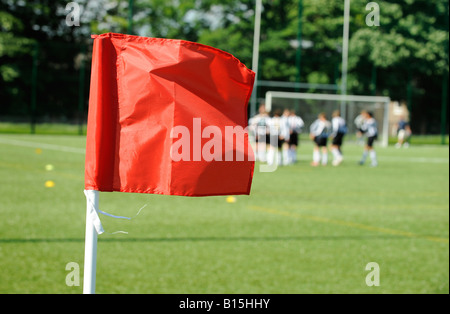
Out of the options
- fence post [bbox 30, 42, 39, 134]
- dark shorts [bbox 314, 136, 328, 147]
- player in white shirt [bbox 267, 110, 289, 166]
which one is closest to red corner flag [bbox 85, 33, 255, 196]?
player in white shirt [bbox 267, 110, 289, 166]

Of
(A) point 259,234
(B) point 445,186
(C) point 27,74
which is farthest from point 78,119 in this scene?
(A) point 259,234

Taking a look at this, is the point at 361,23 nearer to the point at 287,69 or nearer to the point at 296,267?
the point at 287,69

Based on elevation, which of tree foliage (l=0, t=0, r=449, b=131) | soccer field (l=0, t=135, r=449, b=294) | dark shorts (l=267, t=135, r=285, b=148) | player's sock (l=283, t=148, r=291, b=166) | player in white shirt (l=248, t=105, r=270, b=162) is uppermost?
tree foliage (l=0, t=0, r=449, b=131)

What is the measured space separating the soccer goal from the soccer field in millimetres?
24520

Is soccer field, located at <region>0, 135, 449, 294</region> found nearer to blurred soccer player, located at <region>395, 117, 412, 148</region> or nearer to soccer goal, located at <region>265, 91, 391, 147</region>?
soccer goal, located at <region>265, 91, 391, 147</region>


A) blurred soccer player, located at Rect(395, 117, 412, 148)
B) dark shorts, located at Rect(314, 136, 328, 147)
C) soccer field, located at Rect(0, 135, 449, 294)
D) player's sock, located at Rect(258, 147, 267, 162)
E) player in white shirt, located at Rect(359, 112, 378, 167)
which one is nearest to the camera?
soccer field, located at Rect(0, 135, 449, 294)

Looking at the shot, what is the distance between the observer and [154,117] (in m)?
2.96

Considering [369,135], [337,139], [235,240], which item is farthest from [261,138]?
[235,240]

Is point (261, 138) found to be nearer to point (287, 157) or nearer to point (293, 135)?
point (287, 157)

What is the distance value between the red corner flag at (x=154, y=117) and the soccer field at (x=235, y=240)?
3515 millimetres

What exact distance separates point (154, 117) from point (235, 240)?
6239 mm

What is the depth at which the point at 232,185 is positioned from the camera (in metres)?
3.12

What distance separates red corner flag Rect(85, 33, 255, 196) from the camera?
2.94 m

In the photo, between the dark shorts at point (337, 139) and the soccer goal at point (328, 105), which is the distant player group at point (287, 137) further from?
the soccer goal at point (328, 105)
